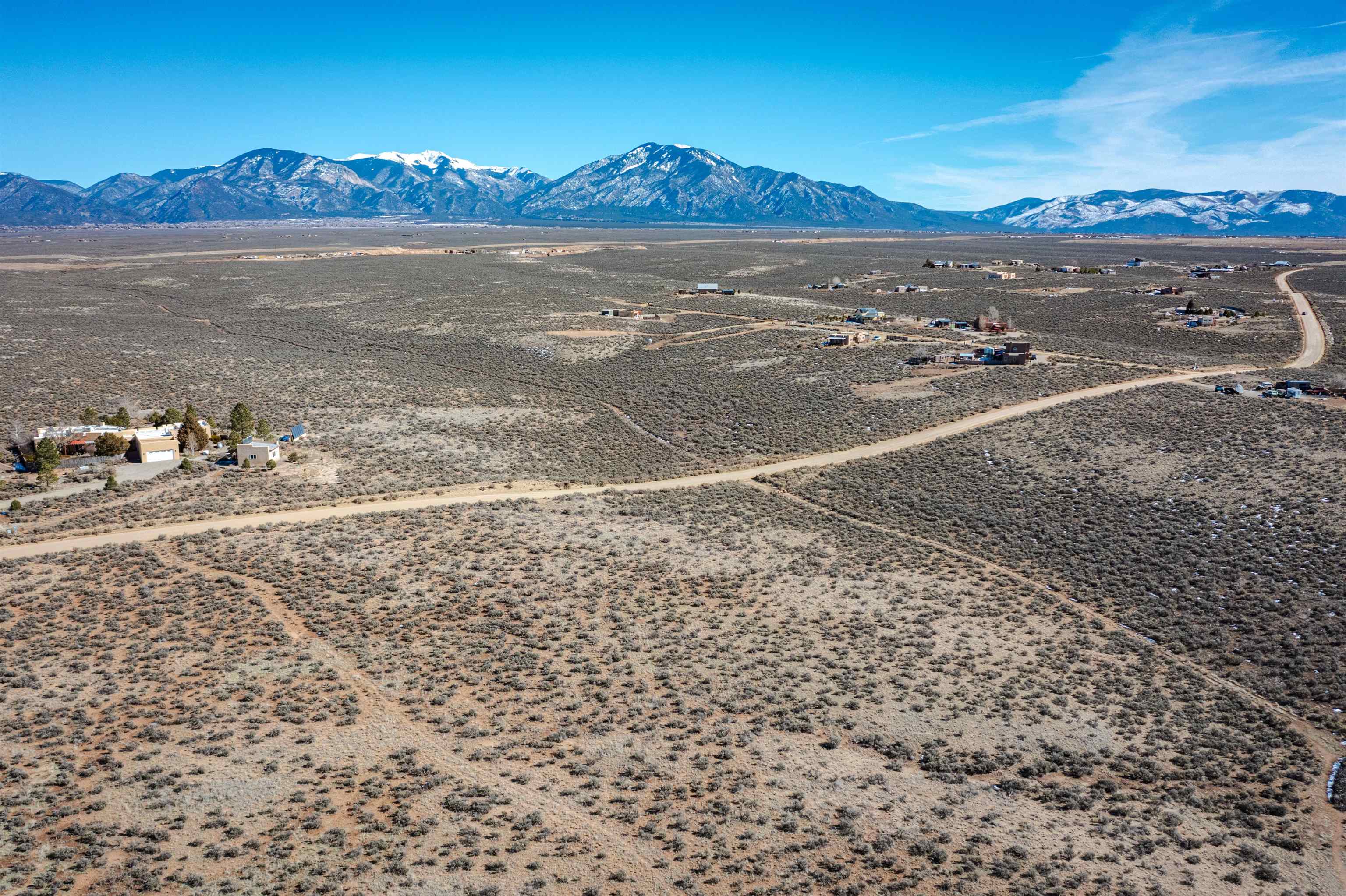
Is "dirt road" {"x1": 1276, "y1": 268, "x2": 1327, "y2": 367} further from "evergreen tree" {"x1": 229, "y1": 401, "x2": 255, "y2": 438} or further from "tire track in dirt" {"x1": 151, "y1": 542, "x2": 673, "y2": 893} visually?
"evergreen tree" {"x1": 229, "y1": 401, "x2": 255, "y2": 438}

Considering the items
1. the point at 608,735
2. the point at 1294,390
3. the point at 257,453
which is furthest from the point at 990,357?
the point at 608,735

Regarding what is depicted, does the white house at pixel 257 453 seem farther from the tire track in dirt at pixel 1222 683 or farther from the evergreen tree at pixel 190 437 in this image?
the tire track in dirt at pixel 1222 683

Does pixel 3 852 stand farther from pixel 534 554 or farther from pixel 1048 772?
pixel 1048 772

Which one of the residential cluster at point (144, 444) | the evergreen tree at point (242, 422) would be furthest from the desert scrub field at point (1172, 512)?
the evergreen tree at point (242, 422)

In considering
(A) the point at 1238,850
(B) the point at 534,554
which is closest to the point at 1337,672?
(A) the point at 1238,850

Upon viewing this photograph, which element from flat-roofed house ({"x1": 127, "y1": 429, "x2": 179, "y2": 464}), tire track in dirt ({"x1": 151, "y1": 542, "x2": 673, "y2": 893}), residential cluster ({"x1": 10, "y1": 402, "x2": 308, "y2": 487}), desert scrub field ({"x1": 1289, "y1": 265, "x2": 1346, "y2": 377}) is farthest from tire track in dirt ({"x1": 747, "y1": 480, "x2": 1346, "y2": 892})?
desert scrub field ({"x1": 1289, "y1": 265, "x2": 1346, "y2": 377})

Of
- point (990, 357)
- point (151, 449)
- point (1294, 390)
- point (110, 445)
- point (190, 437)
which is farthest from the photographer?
point (990, 357)

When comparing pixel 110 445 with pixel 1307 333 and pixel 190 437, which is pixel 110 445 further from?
pixel 1307 333
